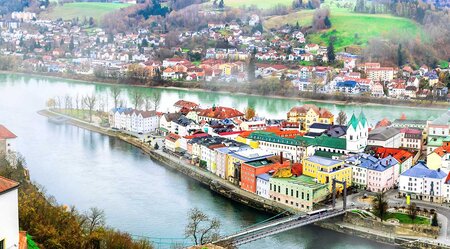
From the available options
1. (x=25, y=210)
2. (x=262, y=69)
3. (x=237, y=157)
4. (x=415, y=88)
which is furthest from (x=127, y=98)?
(x=25, y=210)

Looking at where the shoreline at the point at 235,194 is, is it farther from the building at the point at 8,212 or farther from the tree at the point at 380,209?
the building at the point at 8,212

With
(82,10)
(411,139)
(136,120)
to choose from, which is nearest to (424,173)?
(411,139)

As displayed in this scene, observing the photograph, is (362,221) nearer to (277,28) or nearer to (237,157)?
(237,157)

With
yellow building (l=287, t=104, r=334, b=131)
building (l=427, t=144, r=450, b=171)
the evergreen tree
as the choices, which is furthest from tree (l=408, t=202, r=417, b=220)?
the evergreen tree

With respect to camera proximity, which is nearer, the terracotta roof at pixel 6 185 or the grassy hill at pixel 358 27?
the terracotta roof at pixel 6 185

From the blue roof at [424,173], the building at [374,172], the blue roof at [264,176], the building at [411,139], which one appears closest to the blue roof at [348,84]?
the building at [411,139]

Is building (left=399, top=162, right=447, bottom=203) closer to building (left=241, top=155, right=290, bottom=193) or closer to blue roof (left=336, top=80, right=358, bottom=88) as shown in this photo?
building (left=241, top=155, right=290, bottom=193)
